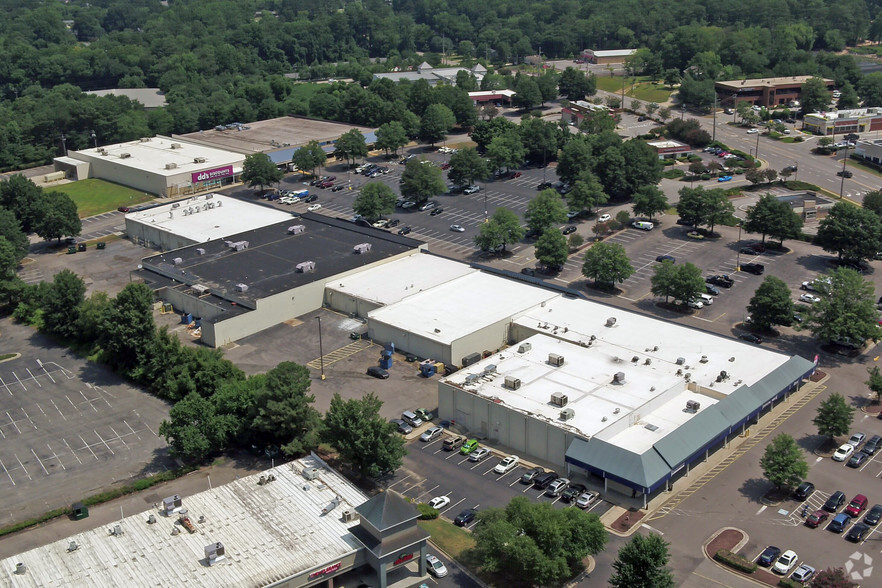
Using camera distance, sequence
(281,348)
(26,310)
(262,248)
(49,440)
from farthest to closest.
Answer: (262,248) → (26,310) → (281,348) → (49,440)

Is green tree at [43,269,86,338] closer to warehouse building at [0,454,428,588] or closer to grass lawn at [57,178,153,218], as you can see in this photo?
warehouse building at [0,454,428,588]

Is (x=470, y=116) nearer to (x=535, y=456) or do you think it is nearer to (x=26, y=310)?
(x=26, y=310)

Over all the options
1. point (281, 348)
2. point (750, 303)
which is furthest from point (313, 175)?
point (750, 303)

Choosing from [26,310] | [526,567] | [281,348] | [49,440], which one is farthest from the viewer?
[26,310]

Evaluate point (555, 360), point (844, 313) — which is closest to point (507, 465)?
point (555, 360)

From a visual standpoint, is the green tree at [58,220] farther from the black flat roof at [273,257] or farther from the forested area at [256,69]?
the forested area at [256,69]

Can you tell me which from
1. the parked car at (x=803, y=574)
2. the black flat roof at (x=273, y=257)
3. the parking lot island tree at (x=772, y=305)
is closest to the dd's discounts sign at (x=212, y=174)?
the black flat roof at (x=273, y=257)

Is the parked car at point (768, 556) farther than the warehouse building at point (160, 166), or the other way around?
the warehouse building at point (160, 166)
